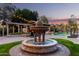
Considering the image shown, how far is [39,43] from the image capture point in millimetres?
2543

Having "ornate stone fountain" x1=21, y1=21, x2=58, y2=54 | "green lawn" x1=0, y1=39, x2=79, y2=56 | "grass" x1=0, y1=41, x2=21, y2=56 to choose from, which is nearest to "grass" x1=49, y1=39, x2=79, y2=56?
"green lawn" x1=0, y1=39, x2=79, y2=56

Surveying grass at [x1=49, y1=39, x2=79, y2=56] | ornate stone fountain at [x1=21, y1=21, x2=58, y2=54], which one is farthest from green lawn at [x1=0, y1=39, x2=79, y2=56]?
ornate stone fountain at [x1=21, y1=21, x2=58, y2=54]

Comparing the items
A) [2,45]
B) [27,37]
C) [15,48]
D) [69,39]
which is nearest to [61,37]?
[69,39]

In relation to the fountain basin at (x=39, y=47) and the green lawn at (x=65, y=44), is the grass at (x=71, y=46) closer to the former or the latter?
the green lawn at (x=65, y=44)

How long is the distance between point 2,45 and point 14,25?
0.37m

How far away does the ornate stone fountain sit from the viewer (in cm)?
249

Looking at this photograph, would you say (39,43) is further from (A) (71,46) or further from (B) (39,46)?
(A) (71,46)

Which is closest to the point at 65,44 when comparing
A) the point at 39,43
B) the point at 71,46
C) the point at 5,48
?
the point at 71,46

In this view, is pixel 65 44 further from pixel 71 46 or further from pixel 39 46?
pixel 39 46

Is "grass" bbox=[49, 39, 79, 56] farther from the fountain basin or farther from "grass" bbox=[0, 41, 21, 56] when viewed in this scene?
"grass" bbox=[0, 41, 21, 56]

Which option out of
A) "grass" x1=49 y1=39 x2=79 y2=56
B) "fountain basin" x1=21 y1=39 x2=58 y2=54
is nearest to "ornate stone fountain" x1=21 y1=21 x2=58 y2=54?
"fountain basin" x1=21 y1=39 x2=58 y2=54

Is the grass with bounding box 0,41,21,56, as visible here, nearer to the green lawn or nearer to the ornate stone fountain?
the green lawn

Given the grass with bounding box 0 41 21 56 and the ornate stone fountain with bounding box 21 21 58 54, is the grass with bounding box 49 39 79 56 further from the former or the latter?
the grass with bounding box 0 41 21 56

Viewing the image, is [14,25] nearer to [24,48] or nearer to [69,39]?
[24,48]
